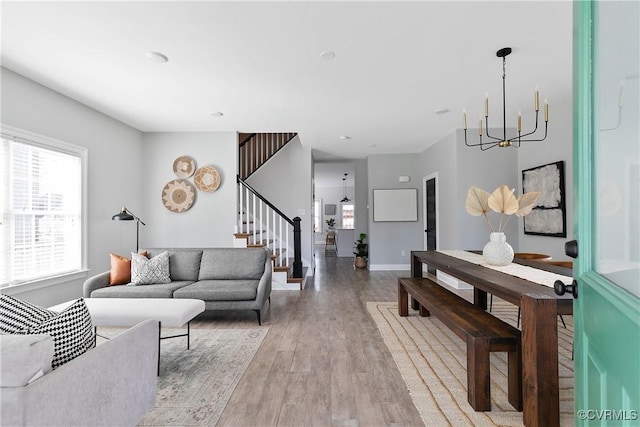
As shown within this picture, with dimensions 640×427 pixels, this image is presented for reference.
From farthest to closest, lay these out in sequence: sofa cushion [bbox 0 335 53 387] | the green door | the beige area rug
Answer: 1. the beige area rug
2. sofa cushion [bbox 0 335 53 387]
3. the green door

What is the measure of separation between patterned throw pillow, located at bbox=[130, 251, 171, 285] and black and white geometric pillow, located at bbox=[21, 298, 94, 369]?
2.41 meters

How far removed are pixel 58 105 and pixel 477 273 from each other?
15.6 ft

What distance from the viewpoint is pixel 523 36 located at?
2.52m

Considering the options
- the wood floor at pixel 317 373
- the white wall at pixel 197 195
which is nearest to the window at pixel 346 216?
the white wall at pixel 197 195

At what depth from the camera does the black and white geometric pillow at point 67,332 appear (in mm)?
1296

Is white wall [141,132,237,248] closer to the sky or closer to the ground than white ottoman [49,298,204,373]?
closer to the sky

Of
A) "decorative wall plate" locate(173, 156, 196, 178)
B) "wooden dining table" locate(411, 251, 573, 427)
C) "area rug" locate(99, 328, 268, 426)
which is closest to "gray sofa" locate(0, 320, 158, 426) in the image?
"area rug" locate(99, 328, 268, 426)

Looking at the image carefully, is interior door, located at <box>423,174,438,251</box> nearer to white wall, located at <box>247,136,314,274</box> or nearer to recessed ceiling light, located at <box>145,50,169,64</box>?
white wall, located at <box>247,136,314,274</box>

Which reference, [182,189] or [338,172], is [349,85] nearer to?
[182,189]

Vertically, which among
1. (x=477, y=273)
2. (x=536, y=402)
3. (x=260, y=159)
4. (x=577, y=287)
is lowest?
(x=536, y=402)

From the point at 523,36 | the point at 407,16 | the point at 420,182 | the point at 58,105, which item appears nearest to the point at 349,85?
the point at 407,16

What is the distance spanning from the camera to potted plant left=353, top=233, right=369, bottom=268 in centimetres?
732

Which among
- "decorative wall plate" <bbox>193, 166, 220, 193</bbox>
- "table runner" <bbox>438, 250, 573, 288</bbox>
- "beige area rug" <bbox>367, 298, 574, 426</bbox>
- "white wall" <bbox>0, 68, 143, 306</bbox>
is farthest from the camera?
"decorative wall plate" <bbox>193, 166, 220, 193</bbox>

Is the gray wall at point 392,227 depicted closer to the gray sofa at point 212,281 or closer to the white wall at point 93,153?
the gray sofa at point 212,281
